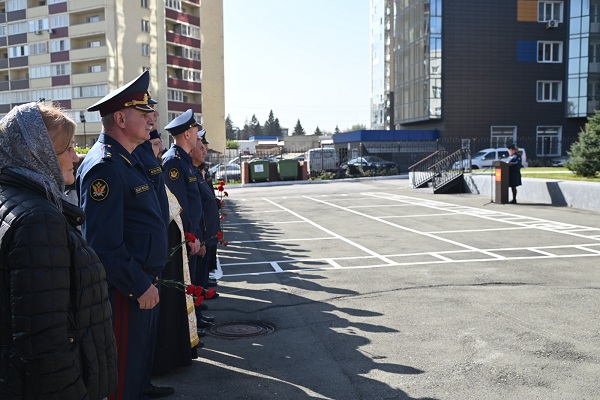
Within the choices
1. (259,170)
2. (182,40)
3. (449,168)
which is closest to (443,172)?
(449,168)

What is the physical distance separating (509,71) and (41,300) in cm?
5668

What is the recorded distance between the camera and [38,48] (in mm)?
73375

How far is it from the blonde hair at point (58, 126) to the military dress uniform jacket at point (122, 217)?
2.84ft

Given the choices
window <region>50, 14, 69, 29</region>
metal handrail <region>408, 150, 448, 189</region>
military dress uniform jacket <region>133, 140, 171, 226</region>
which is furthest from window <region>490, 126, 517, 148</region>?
military dress uniform jacket <region>133, 140, 171, 226</region>

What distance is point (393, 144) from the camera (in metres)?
49.5

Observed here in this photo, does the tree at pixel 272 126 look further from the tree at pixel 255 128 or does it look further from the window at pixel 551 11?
the window at pixel 551 11

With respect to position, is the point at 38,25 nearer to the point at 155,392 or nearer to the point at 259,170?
the point at 259,170

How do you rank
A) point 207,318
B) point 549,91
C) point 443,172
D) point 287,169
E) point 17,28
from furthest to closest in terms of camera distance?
1. point 17,28
2. point 549,91
3. point 287,169
4. point 443,172
5. point 207,318

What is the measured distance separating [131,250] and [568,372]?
3500 mm

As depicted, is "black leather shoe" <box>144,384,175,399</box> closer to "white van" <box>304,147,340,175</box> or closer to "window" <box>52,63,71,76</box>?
"white van" <box>304,147,340,175</box>

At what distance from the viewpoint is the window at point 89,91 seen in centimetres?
6894

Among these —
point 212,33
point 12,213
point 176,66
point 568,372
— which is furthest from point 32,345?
point 212,33

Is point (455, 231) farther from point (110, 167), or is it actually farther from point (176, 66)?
point (176, 66)

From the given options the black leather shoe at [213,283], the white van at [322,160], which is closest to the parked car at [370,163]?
the white van at [322,160]
